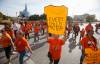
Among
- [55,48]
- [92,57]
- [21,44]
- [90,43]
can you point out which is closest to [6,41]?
[21,44]

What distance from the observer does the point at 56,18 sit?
7770 mm

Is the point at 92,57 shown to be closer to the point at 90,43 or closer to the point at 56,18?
the point at 90,43

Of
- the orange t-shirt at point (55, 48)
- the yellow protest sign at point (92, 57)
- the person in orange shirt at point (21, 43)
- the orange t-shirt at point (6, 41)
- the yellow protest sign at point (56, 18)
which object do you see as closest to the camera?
the yellow protest sign at point (56, 18)

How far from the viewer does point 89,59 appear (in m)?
8.09

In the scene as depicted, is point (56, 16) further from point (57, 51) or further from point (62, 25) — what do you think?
point (57, 51)

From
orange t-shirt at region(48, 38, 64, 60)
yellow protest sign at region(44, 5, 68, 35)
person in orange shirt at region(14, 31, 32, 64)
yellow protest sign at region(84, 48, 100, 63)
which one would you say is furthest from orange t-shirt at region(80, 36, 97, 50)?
person in orange shirt at region(14, 31, 32, 64)

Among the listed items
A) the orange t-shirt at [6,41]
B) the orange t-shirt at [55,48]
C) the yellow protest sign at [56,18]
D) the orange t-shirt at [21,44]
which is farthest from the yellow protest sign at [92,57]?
the orange t-shirt at [6,41]

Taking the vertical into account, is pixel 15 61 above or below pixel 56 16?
below

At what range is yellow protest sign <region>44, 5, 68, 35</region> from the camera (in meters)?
7.67

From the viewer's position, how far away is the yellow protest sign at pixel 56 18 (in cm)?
767

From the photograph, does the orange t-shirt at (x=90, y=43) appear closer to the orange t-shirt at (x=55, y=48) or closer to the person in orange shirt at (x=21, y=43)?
the orange t-shirt at (x=55, y=48)

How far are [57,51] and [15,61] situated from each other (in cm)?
433

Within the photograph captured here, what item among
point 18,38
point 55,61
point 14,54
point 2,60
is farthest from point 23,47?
point 14,54

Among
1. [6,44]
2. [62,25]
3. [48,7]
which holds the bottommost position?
[6,44]
